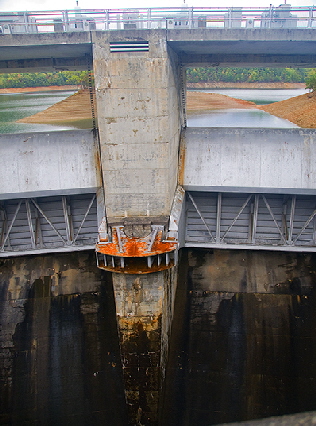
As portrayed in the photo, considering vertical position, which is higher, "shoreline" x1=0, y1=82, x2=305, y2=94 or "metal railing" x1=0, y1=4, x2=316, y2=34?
"shoreline" x1=0, y1=82, x2=305, y2=94

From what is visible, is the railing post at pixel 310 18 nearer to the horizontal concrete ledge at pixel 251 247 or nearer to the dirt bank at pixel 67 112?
the horizontal concrete ledge at pixel 251 247

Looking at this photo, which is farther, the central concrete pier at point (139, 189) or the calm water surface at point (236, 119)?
the calm water surface at point (236, 119)

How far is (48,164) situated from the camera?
13664 millimetres

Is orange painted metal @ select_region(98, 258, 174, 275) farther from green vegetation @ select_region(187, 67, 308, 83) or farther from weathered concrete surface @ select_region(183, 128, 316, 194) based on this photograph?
green vegetation @ select_region(187, 67, 308, 83)

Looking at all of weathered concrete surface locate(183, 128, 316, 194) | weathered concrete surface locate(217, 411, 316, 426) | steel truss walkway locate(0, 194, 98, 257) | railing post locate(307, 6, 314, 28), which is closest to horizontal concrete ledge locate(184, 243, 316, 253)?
weathered concrete surface locate(183, 128, 316, 194)

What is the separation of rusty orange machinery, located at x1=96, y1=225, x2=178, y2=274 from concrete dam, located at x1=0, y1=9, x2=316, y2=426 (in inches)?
2.0

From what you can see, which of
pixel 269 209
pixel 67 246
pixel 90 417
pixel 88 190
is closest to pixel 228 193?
pixel 269 209

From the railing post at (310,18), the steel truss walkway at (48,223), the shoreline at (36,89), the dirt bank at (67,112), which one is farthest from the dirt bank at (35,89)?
the railing post at (310,18)

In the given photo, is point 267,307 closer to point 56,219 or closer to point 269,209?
point 269,209

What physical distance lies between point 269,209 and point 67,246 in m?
7.23

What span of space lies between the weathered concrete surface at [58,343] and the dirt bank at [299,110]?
Answer: 24.3m

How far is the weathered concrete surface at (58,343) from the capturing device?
1315cm

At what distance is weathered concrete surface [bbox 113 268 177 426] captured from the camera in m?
11.9

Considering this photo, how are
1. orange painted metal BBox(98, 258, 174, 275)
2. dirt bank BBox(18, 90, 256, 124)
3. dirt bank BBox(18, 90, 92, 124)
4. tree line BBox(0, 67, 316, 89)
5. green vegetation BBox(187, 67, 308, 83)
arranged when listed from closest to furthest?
orange painted metal BBox(98, 258, 174, 275) → dirt bank BBox(18, 90, 92, 124) → dirt bank BBox(18, 90, 256, 124) → tree line BBox(0, 67, 316, 89) → green vegetation BBox(187, 67, 308, 83)
